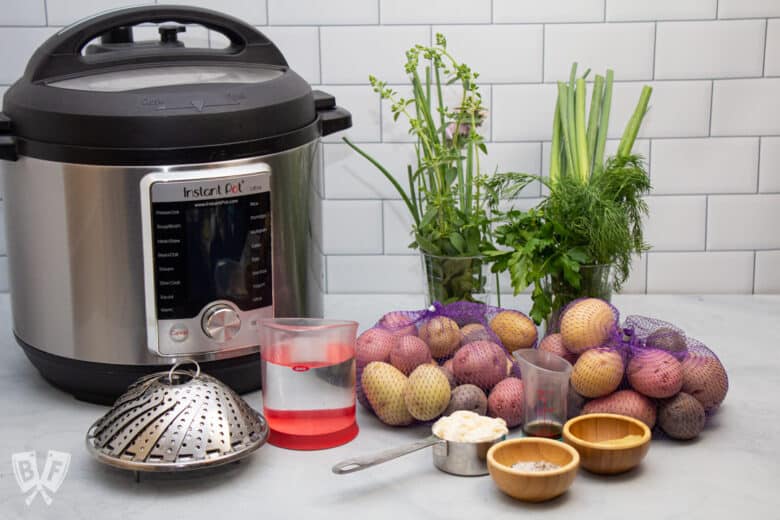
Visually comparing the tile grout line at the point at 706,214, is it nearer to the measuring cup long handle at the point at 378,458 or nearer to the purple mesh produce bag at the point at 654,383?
the purple mesh produce bag at the point at 654,383

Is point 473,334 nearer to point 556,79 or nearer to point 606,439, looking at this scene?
point 606,439

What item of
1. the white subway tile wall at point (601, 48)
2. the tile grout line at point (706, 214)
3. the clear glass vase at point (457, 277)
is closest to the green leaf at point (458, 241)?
the clear glass vase at point (457, 277)

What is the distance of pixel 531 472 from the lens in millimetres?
937

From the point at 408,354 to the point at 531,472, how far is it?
0.72 ft

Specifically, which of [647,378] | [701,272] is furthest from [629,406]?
[701,272]

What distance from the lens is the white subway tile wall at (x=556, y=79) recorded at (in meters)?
1.44

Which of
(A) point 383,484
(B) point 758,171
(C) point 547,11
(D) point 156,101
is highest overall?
(C) point 547,11

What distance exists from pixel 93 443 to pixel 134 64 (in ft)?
1.34

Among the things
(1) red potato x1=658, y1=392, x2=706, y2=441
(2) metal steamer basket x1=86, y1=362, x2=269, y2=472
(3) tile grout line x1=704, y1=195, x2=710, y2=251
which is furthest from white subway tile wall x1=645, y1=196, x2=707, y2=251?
(2) metal steamer basket x1=86, y1=362, x2=269, y2=472

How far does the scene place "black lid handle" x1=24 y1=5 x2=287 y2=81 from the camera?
112cm

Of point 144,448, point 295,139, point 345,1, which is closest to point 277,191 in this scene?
point 295,139

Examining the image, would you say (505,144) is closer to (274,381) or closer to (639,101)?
(639,101)

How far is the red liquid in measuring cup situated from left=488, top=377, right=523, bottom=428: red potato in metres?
0.15

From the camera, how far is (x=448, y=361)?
1.13 meters
